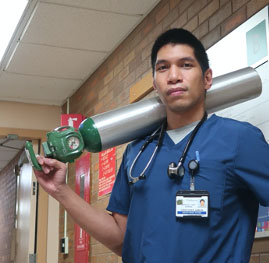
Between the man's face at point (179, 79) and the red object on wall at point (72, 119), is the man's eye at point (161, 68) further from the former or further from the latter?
the red object on wall at point (72, 119)

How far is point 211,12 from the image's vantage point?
231cm

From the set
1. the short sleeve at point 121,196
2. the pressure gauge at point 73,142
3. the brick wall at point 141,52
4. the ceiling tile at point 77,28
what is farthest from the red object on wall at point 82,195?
the pressure gauge at point 73,142

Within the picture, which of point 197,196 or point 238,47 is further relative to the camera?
point 238,47

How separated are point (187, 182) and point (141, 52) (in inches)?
75.7

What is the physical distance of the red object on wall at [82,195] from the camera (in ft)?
12.4

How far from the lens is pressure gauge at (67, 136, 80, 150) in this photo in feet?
4.87

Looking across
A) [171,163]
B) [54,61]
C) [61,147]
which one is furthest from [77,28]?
[171,163]

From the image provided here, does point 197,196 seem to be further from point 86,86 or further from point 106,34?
point 86,86

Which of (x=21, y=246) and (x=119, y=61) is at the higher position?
(x=119, y=61)

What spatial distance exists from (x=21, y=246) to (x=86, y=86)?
196 centimetres

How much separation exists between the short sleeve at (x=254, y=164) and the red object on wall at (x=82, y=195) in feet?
8.54

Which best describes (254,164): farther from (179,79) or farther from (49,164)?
(49,164)

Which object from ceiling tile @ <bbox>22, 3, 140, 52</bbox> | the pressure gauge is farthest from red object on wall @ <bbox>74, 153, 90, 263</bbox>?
the pressure gauge

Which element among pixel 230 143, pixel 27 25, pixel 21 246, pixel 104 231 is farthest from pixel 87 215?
pixel 21 246
